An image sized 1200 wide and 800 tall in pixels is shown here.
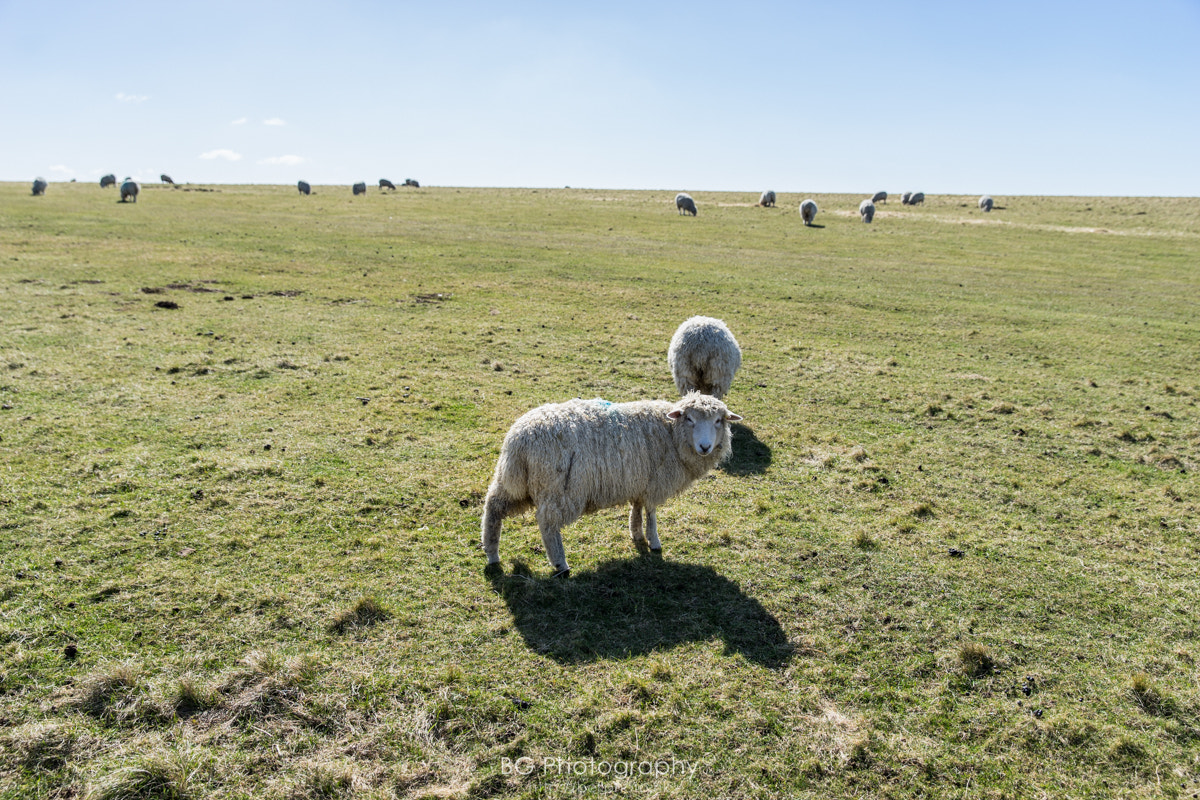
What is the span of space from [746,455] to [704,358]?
2.27 metres

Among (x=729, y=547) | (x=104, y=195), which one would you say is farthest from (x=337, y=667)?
(x=104, y=195)

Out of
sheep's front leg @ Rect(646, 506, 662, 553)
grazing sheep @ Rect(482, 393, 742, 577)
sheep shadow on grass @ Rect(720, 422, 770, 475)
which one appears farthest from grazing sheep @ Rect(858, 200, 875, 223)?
sheep's front leg @ Rect(646, 506, 662, 553)

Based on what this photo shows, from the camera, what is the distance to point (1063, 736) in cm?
555

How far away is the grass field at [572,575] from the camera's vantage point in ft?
17.1

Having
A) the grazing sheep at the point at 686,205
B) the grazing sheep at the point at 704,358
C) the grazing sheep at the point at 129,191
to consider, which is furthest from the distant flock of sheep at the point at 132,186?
the grazing sheep at the point at 704,358

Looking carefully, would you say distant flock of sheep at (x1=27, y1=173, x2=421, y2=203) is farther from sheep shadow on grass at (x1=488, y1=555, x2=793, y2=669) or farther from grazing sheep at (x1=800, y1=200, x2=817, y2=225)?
sheep shadow on grass at (x1=488, y1=555, x2=793, y2=669)

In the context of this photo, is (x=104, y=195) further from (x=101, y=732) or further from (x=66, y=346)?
(x=101, y=732)

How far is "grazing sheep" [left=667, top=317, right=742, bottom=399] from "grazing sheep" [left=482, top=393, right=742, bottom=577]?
430 centimetres

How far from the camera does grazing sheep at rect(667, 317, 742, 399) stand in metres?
13.0

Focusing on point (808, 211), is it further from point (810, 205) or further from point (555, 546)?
point (555, 546)

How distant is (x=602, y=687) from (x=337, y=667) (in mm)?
2476

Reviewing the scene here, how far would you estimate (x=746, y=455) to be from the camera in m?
11.8

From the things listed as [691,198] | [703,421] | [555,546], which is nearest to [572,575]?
[555,546]

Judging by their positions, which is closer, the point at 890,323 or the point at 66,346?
the point at 66,346
